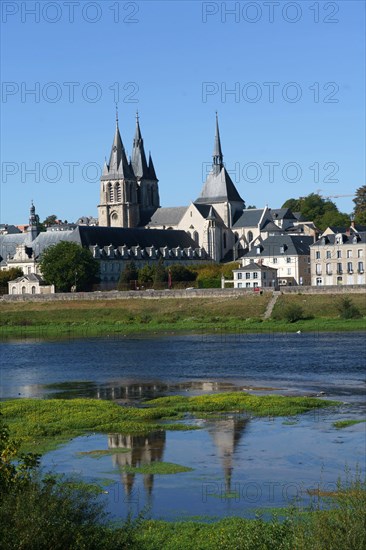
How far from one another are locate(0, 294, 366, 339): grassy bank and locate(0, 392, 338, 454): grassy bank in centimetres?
4280

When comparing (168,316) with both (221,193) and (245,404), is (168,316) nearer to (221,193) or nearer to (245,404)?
(245,404)

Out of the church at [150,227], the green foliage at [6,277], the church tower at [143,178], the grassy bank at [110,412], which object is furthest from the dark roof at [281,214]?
the grassy bank at [110,412]

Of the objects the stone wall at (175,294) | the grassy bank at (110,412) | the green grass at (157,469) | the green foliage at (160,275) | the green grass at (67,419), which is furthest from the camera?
the green foliage at (160,275)

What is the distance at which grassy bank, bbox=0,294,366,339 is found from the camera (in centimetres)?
8612

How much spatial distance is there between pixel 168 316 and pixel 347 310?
18.1 metres

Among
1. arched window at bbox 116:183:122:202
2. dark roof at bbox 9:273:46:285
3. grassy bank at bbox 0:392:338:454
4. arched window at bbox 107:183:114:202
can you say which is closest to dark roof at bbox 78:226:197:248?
dark roof at bbox 9:273:46:285

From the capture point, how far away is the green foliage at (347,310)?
85312 mm

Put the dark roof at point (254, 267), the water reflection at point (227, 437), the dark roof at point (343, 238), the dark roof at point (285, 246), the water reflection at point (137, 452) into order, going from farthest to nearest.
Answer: the dark roof at point (285, 246), the dark roof at point (254, 267), the dark roof at point (343, 238), the water reflection at point (227, 437), the water reflection at point (137, 452)

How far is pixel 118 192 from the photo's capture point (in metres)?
162

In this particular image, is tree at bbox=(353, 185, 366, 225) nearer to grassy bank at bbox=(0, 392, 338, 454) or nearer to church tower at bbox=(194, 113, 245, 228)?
church tower at bbox=(194, 113, 245, 228)

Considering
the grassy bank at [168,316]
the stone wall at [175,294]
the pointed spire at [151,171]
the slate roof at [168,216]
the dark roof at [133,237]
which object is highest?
the pointed spire at [151,171]

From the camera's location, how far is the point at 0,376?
2099 inches

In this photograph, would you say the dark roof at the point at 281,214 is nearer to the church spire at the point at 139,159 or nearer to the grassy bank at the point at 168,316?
the church spire at the point at 139,159

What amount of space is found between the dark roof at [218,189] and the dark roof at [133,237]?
8.74 meters
